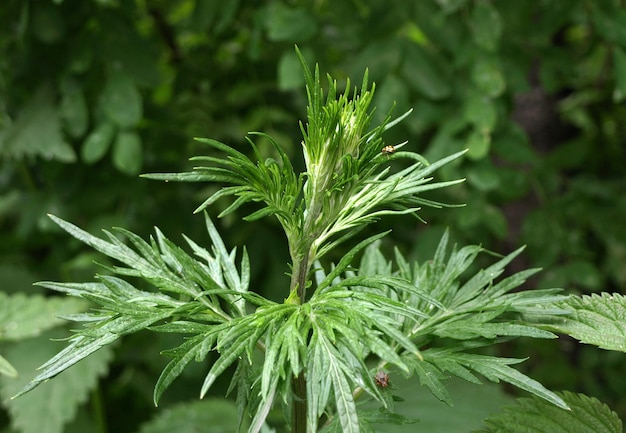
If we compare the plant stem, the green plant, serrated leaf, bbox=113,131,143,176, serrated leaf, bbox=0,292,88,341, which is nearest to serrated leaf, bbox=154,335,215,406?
the green plant

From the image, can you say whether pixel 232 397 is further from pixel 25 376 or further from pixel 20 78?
pixel 20 78

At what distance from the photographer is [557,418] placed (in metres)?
0.74

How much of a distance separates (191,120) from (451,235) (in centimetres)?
77

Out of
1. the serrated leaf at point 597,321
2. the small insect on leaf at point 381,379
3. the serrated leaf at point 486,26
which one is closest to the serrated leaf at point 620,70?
the serrated leaf at point 486,26

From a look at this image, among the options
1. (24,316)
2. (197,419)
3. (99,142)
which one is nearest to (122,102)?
(99,142)

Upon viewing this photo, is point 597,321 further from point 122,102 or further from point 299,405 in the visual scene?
point 122,102

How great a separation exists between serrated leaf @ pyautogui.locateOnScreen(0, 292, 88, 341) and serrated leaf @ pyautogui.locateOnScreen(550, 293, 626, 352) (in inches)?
33.0

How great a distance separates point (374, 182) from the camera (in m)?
0.63

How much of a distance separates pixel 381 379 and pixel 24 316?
81 centimetres

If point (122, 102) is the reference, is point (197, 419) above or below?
below

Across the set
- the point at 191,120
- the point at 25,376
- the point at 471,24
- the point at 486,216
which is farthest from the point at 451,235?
the point at 25,376

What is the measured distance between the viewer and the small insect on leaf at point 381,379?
2.12 feet

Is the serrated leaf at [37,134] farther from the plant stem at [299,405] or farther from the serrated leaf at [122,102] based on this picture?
the plant stem at [299,405]

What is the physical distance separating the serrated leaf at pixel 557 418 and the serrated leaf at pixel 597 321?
9 centimetres
